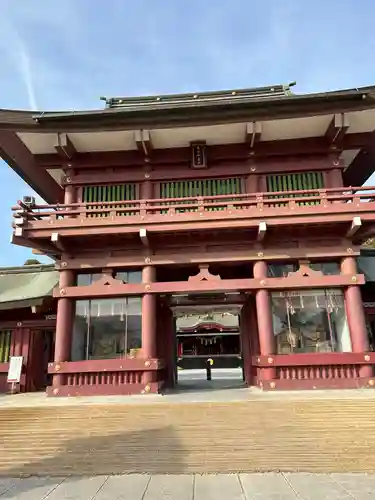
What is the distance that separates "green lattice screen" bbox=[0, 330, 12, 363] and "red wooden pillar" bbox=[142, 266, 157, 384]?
281 inches

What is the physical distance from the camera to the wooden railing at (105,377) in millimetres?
12148

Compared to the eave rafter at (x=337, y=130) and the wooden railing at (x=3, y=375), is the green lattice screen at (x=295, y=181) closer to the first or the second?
the eave rafter at (x=337, y=130)

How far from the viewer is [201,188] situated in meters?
14.6

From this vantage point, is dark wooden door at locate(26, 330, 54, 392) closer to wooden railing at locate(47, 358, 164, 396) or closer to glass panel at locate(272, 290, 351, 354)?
wooden railing at locate(47, 358, 164, 396)

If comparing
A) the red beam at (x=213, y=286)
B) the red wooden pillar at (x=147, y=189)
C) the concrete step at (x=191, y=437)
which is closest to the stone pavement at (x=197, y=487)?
the concrete step at (x=191, y=437)

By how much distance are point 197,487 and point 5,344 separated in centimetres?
1303

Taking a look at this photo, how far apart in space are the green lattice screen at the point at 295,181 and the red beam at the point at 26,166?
9.48 m

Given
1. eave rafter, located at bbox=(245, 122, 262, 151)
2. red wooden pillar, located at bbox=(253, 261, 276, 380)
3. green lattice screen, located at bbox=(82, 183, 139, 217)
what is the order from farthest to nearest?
green lattice screen, located at bbox=(82, 183, 139, 217)
eave rafter, located at bbox=(245, 122, 262, 151)
red wooden pillar, located at bbox=(253, 261, 276, 380)

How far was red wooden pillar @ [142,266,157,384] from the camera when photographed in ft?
40.9

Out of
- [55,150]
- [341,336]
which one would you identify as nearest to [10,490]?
[341,336]

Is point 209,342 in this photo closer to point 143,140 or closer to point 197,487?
point 143,140

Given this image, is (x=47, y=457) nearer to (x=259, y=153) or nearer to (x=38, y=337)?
(x=38, y=337)

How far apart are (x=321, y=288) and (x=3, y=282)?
14089 millimetres

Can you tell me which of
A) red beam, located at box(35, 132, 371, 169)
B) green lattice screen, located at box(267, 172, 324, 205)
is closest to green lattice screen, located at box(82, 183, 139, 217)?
red beam, located at box(35, 132, 371, 169)
